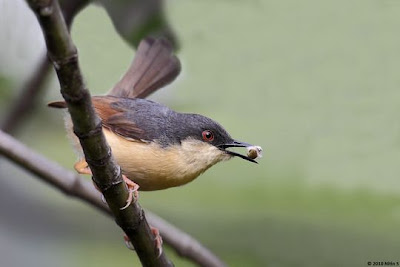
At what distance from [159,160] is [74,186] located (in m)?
0.46

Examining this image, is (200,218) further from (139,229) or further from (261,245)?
(139,229)

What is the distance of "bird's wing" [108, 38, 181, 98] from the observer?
14.4 feet

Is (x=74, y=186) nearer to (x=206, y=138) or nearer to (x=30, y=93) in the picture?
(x=30, y=93)

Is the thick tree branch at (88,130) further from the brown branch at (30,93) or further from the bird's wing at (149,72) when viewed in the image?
the bird's wing at (149,72)

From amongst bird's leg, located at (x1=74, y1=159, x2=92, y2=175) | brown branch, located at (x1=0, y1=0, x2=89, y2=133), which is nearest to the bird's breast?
bird's leg, located at (x1=74, y1=159, x2=92, y2=175)

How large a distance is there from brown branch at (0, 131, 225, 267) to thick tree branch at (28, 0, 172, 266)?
1.90 ft

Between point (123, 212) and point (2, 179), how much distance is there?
1.90m

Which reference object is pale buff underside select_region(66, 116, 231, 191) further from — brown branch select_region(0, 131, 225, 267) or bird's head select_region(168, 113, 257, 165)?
brown branch select_region(0, 131, 225, 267)

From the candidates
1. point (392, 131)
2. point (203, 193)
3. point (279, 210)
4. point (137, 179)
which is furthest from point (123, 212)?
point (392, 131)

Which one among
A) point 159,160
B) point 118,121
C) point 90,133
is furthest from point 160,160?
point 90,133

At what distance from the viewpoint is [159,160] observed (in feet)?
12.3

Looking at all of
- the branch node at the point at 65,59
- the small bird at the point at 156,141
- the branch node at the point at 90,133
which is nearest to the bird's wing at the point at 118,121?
the small bird at the point at 156,141

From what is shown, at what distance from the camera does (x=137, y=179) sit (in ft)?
12.0

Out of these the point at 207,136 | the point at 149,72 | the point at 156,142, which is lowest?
the point at 156,142
